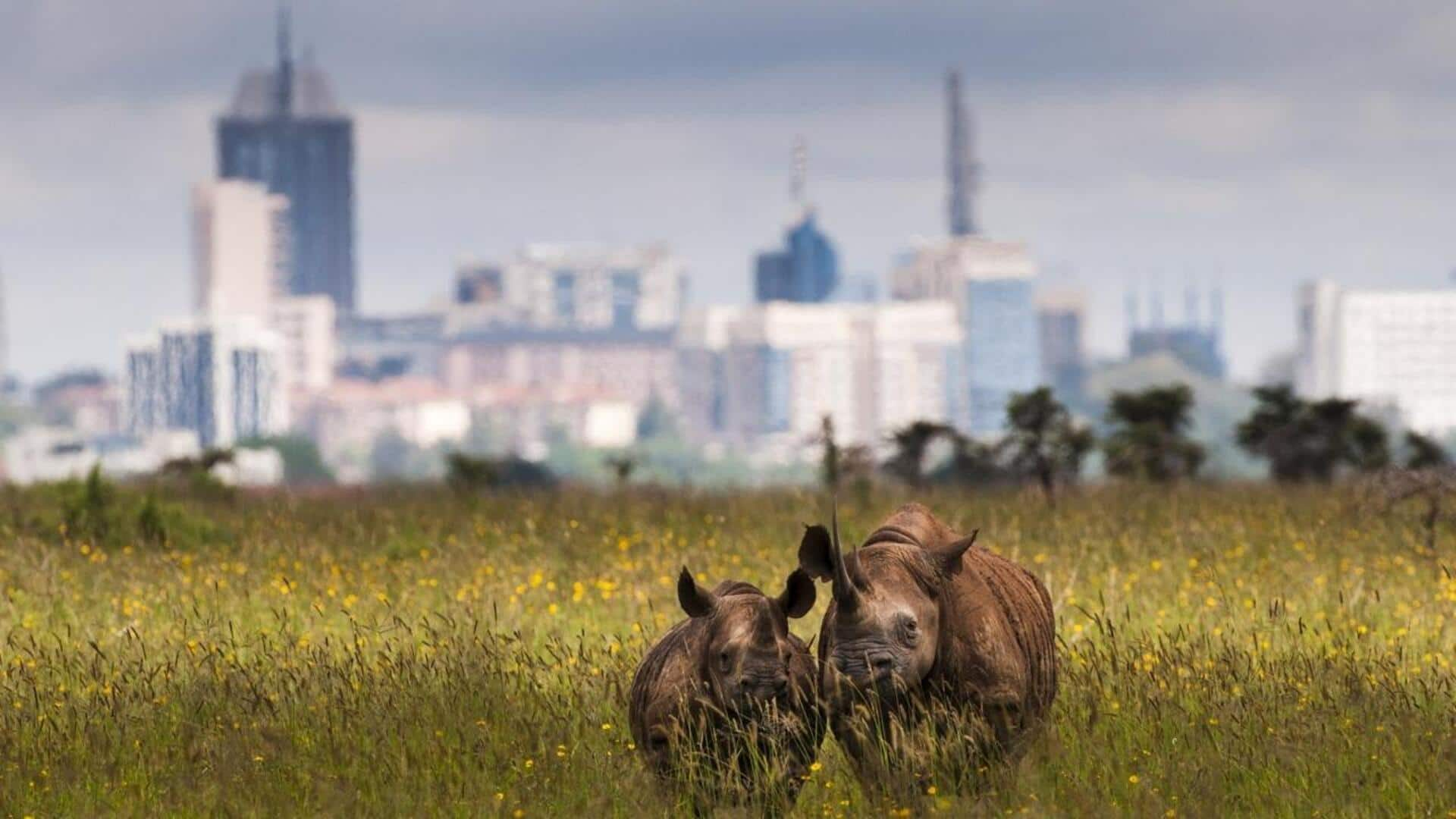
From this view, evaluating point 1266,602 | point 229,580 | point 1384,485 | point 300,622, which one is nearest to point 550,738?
point 300,622

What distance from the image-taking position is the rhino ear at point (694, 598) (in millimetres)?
8677

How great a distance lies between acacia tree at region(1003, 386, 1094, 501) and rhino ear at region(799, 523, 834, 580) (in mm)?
17695

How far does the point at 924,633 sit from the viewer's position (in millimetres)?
8594

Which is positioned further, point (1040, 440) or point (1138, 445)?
point (1138, 445)

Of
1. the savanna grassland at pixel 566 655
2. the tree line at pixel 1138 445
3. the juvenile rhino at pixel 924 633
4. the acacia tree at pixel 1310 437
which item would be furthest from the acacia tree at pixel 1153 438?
the juvenile rhino at pixel 924 633

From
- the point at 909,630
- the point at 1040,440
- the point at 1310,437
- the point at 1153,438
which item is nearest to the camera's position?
the point at 909,630

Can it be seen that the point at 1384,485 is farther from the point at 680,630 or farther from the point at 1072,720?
the point at 680,630

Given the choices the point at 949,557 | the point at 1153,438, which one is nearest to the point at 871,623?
the point at 949,557

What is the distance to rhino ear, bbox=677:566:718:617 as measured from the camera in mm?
8677

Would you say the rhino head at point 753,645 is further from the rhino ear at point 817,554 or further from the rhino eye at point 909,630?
the rhino eye at point 909,630

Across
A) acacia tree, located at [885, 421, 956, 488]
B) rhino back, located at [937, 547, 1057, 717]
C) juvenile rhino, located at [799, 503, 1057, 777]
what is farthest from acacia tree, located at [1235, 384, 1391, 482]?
juvenile rhino, located at [799, 503, 1057, 777]

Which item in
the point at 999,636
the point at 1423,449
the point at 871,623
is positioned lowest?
the point at 1423,449

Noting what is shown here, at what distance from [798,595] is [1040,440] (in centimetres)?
1842

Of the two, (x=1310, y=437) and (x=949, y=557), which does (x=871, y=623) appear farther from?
(x=1310, y=437)
